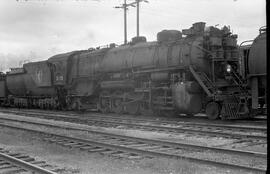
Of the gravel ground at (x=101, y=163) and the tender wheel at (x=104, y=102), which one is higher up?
the tender wheel at (x=104, y=102)

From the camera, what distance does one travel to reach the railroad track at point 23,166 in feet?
22.8

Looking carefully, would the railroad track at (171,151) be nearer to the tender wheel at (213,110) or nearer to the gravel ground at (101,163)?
the gravel ground at (101,163)

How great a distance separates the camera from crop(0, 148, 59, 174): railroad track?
22.8ft

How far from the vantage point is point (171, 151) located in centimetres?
875

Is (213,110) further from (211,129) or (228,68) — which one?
(211,129)

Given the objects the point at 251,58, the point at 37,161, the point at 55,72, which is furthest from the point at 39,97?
the point at 37,161

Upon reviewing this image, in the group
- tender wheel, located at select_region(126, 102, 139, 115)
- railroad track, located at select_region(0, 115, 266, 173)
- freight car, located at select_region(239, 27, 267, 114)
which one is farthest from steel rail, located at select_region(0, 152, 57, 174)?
tender wheel, located at select_region(126, 102, 139, 115)

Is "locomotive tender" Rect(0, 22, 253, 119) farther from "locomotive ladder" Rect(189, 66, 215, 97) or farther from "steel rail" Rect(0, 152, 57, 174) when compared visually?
"steel rail" Rect(0, 152, 57, 174)

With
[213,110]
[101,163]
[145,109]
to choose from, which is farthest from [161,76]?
[101,163]

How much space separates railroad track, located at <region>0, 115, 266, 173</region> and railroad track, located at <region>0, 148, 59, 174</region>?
164 cm

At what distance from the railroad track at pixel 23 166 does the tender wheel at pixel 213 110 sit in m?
9.19

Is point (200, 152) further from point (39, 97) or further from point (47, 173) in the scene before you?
point (39, 97)

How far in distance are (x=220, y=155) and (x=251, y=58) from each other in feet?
20.3

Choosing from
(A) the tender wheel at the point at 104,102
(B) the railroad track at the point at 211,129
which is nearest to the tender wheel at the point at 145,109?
(A) the tender wheel at the point at 104,102
